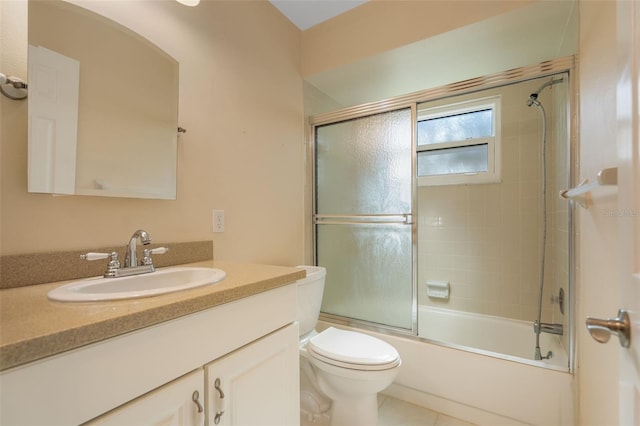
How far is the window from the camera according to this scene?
2.23 m

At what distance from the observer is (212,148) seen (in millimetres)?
1403

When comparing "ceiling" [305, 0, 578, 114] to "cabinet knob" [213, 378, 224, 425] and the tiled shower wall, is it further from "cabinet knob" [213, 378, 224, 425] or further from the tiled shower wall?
"cabinet knob" [213, 378, 224, 425]

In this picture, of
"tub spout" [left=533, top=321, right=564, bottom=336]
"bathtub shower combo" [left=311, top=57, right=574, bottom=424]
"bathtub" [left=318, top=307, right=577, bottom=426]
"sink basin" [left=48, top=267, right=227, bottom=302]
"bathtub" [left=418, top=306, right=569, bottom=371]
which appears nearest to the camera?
"sink basin" [left=48, top=267, right=227, bottom=302]

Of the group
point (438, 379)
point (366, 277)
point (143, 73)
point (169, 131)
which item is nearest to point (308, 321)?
point (366, 277)

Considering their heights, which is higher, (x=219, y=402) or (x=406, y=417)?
(x=219, y=402)

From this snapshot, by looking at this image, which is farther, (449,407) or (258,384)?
(449,407)

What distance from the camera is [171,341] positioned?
2.11 ft

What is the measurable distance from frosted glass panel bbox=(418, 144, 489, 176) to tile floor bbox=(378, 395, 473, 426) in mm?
1763

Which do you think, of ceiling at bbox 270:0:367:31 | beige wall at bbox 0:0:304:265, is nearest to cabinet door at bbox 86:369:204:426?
beige wall at bbox 0:0:304:265

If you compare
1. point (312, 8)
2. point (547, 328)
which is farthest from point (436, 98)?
point (547, 328)

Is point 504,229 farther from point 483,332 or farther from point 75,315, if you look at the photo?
point 75,315

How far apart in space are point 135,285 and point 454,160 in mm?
2404

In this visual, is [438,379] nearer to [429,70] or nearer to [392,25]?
[429,70]

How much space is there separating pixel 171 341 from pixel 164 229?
68cm
